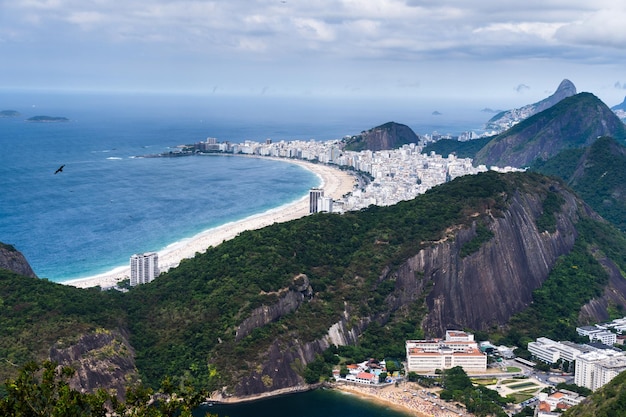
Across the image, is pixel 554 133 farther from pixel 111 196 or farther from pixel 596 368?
pixel 596 368

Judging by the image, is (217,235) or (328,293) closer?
(328,293)

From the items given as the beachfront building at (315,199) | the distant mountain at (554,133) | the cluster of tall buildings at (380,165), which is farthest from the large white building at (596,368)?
the distant mountain at (554,133)

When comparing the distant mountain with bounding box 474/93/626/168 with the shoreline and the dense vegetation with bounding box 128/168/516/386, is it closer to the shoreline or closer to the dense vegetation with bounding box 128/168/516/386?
the dense vegetation with bounding box 128/168/516/386

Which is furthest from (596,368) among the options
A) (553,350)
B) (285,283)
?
(285,283)

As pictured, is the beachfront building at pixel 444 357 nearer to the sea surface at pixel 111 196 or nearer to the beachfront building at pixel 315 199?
the sea surface at pixel 111 196

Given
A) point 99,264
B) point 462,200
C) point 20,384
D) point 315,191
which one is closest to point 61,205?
point 99,264

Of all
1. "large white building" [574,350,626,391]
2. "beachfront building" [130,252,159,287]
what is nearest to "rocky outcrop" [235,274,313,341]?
"beachfront building" [130,252,159,287]

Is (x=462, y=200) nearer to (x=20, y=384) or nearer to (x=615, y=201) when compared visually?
(x=615, y=201)
